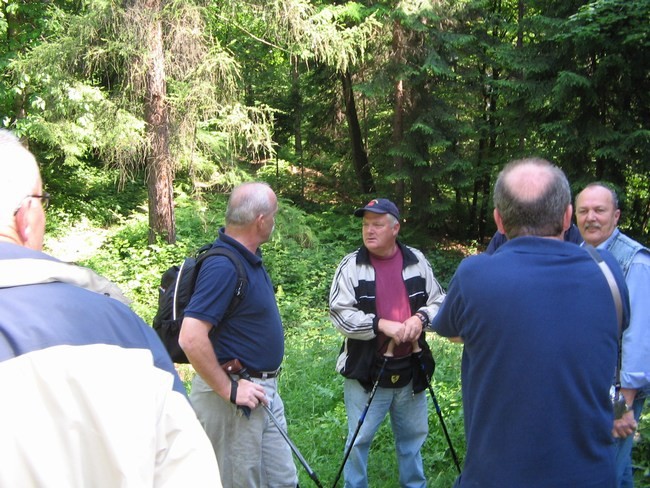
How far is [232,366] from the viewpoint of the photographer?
3.11 m

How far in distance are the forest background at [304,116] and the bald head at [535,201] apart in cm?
342

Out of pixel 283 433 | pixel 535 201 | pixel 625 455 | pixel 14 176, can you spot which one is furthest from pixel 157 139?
pixel 14 176

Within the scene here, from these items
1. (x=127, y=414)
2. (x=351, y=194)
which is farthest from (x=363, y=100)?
(x=127, y=414)

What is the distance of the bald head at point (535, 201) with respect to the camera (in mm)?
2098

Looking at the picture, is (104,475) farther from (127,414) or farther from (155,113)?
(155,113)

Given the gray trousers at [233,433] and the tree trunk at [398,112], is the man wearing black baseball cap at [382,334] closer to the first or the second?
the gray trousers at [233,433]

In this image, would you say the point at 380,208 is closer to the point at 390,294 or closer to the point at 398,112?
the point at 390,294

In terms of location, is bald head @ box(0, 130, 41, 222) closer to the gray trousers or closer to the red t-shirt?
the gray trousers

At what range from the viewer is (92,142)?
11508 mm

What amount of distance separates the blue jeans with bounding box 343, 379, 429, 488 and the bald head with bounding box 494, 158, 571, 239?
6.44 feet

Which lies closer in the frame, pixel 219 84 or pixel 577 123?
pixel 219 84

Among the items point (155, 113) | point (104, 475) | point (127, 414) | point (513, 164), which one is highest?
point (155, 113)

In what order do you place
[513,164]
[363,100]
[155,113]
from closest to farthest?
[513,164], [155,113], [363,100]

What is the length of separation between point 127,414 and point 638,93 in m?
13.6
